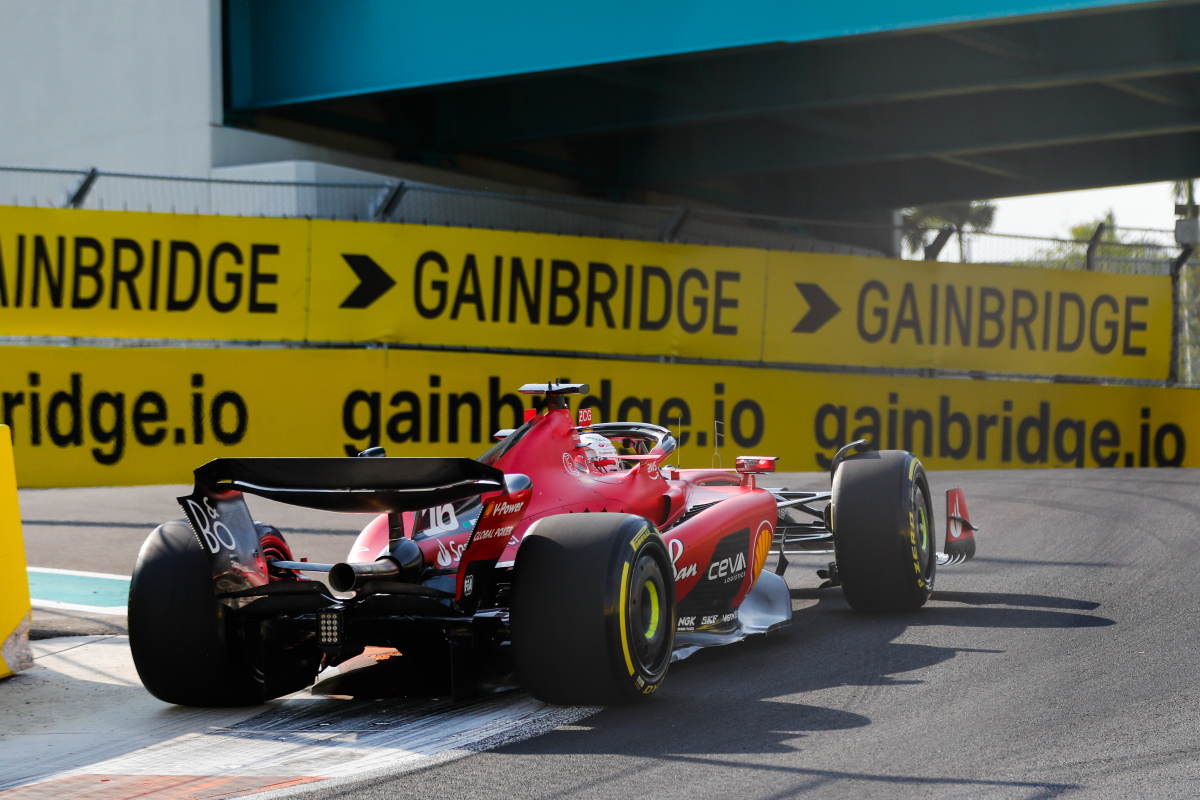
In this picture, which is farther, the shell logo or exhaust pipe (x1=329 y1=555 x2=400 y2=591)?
the shell logo

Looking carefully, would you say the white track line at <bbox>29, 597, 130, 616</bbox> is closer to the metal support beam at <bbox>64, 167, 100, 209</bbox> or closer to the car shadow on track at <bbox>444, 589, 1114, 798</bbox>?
the car shadow on track at <bbox>444, 589, 1114, 798</bbox>

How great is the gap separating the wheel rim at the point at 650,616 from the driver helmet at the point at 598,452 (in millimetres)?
1148

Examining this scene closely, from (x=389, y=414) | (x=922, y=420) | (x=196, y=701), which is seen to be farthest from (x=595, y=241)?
(x=196, y=701)

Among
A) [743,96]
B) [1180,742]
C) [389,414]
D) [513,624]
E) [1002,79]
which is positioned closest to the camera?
[1180,742]

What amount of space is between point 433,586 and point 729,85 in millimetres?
14186

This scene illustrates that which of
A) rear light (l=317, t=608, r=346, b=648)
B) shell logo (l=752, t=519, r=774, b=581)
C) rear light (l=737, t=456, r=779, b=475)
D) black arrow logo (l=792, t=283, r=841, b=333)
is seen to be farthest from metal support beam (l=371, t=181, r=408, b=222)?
rear light (l=317, t=608, r=346, b=648)

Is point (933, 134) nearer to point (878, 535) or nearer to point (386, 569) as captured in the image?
point (878, 535)

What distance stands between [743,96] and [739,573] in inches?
502

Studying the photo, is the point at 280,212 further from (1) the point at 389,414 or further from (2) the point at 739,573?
(2) the point at 739,573

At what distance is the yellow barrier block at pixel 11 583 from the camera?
5.92 meters

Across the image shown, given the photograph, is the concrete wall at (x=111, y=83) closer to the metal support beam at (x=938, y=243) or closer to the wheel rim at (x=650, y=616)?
the metal support beam at (x=938, y=243)

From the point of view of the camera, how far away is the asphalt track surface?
4055 millimetres

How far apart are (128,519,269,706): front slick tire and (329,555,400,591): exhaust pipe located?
0.53 m

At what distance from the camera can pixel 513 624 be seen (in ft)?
15.8
